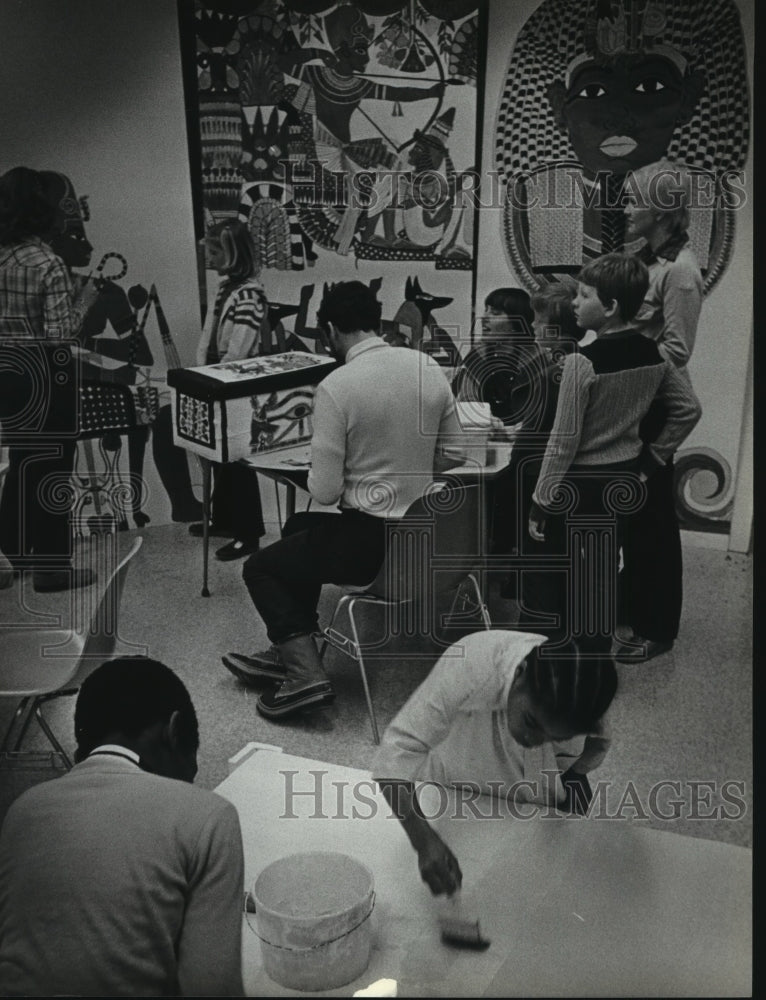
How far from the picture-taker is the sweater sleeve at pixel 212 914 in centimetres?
173

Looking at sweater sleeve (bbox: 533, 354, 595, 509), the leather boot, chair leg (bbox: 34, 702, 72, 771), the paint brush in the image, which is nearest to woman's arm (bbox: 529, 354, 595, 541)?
sweater sleeve (bbox: 533, 354, 595, 509)

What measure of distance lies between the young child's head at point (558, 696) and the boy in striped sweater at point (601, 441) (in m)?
0.05

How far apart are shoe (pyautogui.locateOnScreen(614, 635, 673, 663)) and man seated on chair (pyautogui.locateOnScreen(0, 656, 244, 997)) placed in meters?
0.75

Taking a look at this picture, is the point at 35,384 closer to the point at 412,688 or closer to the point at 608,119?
the point at 412,688

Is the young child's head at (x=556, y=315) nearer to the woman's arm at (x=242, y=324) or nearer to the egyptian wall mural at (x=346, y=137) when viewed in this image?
the egyptian wall mural at (x=346, y=137)

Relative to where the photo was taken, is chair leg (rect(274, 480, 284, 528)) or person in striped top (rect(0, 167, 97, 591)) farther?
chair leg (rect(274, 480, 284, 528))

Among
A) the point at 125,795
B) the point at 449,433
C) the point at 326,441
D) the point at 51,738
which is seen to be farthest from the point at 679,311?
Answer: the point at 51,738

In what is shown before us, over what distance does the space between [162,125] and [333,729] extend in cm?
112

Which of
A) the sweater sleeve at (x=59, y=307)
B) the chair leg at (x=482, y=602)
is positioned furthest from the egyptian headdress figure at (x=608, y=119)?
the sweater sleeve at (x=59, y=307)

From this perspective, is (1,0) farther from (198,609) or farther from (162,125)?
(198,609)

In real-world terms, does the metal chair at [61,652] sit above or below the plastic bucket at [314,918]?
above

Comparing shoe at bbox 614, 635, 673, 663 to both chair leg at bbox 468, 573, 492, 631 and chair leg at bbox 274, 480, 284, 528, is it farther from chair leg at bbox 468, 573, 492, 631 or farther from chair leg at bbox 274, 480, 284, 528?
chair leg at bbox 274, 480, 284, 528

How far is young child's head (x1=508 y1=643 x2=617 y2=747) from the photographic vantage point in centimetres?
199
